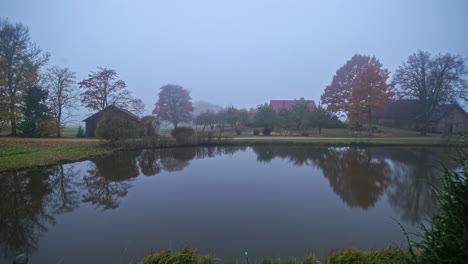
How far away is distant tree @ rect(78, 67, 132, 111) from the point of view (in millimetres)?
24312

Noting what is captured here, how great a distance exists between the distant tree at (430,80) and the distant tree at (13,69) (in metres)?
44.0

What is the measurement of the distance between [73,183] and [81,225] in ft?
16.2

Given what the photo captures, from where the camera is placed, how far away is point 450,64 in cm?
→ 2708

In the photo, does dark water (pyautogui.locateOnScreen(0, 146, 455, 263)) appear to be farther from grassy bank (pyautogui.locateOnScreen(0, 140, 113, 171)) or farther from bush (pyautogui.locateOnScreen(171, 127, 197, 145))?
bush (pyautogui.locateOnScreen(171, 127, 197, 145))

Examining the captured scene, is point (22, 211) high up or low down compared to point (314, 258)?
down

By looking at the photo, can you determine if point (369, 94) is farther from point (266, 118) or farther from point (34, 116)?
point (34, 116)

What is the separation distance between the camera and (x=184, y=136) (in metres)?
22.4

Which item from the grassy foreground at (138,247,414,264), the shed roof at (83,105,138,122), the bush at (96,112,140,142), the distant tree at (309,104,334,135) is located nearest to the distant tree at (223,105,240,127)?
the distant tree at (309,104,334,135)

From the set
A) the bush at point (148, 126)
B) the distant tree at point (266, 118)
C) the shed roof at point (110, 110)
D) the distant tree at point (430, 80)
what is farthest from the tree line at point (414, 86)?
the shed roof at point (110, 110)

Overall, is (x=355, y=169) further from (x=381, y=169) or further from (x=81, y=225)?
(x=81, y=225)

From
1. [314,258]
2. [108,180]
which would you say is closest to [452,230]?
[314,258]

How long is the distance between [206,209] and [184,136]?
1579cm

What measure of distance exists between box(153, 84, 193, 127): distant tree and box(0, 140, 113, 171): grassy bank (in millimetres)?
19880

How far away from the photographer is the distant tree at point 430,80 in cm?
2702
